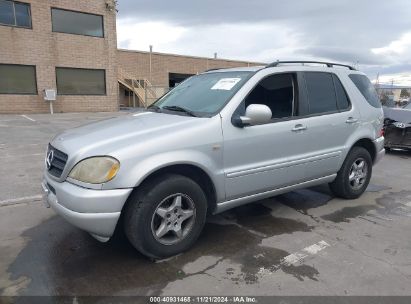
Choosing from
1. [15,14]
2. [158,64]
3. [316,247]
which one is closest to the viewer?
[316,247]

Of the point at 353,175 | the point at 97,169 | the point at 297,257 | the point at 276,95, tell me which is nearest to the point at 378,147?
the point at 353,175

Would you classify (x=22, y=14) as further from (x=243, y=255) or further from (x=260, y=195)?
(x=243, y=255)

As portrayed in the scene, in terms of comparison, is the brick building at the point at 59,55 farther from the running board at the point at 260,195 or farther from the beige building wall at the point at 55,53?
the running board at the point at 260,195

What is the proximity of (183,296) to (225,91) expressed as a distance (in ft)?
7.01

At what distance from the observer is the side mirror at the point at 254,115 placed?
358 centimetres

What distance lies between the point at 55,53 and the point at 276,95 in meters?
18.2

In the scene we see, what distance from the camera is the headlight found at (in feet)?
9.86

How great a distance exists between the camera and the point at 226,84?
405 cm

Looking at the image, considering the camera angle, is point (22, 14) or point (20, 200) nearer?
point (20, 200)

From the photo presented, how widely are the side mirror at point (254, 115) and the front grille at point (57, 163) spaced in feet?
5.60

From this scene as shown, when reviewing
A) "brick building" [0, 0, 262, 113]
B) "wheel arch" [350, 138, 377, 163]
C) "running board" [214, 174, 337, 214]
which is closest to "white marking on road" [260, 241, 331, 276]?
"running board" [214, 174, 337, 214]

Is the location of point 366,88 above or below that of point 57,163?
above

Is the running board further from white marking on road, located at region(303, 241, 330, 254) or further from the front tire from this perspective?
white marking on road, located at region(303, 241, 330, 254)

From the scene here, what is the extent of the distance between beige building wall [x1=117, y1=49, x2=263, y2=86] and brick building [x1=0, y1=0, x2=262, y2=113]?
22.5ft
